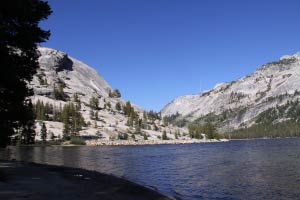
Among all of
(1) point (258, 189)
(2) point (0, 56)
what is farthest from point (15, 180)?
(1) point (258, 189)

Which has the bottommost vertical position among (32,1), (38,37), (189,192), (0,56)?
(189,192)

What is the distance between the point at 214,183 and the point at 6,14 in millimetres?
31980

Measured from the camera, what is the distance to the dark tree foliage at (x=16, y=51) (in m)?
28.1

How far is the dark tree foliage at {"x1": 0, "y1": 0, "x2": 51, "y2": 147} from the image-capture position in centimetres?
2809

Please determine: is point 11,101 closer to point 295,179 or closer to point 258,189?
point 258,189

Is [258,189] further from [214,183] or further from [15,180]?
[15,180]

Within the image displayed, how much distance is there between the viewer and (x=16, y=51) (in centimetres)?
3139

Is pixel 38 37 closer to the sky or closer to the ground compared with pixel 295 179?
closer to the sky

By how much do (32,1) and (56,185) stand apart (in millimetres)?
15335

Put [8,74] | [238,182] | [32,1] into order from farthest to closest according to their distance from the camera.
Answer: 1. [238,182]
2. [32,1]
3. [8,74]

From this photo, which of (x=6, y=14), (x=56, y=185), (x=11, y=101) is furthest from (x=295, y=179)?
(x=6, y=14)

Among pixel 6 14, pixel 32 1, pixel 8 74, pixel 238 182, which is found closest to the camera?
pixel 8 74

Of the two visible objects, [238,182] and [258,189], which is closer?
[258,189]

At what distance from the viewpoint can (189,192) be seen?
41000mm
